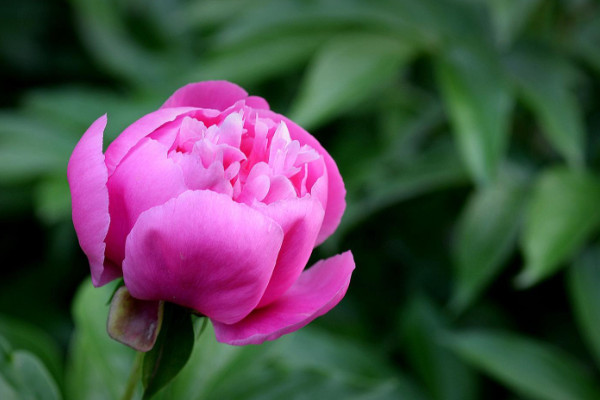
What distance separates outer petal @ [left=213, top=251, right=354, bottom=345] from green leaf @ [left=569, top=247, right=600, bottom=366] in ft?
1.51

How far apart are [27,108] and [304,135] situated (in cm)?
89

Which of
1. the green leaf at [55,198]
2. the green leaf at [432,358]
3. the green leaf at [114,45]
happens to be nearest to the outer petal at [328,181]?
the green leaf at [432,358]

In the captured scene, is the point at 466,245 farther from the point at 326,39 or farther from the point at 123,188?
the point at 123,188

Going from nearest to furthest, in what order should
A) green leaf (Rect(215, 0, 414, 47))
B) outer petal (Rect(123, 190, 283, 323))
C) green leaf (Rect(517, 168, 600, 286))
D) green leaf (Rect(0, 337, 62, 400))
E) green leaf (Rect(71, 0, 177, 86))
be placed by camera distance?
1. outer petal (Rect(123, 190, 283, 323))
2. green leaf (Rect(0, 337, 62, 400))
3. green leaf (Rect(517, 168, 600, 286))
4. green leaf (Rect(215, 0, 414, 47))
5. green leaf (Rect(71, 0, 177, 86))

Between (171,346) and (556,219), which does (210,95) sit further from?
(556,219)

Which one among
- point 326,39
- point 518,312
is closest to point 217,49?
point 326,39

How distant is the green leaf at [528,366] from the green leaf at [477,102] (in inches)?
6.5

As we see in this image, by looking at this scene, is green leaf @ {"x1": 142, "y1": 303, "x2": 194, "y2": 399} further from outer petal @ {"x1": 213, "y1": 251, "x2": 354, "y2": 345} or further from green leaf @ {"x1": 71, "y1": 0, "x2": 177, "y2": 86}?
green leaf @ {"x1": 71, "y1": 0, "x2": 177, "y2": 86}

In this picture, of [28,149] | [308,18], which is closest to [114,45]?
[28,149]

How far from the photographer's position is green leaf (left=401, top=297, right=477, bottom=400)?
773mm

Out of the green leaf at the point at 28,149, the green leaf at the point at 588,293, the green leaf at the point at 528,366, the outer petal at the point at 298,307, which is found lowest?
the green leaf at the point at 528,366

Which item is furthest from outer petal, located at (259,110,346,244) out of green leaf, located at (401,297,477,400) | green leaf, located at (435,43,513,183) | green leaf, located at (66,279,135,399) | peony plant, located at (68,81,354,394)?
green leaf, located at (401,297,477,400)

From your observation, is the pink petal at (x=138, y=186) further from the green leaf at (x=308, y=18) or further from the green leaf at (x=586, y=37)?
the green leaf at (x=586, y=37)

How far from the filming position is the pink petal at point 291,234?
312 mm
